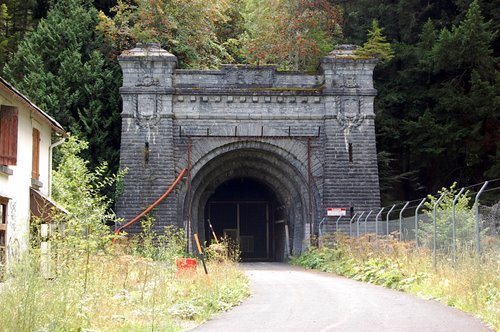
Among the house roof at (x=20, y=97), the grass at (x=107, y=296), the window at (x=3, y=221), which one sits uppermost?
the house roof at (x=20, y=97)

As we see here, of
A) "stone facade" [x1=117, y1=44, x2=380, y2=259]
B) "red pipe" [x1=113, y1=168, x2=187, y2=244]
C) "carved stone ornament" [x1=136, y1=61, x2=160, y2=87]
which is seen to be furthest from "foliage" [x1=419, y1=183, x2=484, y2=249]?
"carved stone ornament" [x1=136, y1=61, x2=160, y2=87]

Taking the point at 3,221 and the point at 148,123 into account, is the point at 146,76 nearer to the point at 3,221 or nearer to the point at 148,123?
the point at 148,123

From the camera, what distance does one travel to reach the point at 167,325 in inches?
412

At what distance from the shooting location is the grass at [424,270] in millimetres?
12202

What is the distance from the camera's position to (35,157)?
19.3 meters

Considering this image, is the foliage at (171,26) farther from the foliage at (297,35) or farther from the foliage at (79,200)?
the foliage at (79,200)

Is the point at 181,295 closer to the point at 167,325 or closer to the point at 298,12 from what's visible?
the point at 167,325

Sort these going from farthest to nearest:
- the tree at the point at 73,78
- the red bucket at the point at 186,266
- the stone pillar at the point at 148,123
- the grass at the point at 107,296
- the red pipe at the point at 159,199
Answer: the tree at the point at 73,78, the stone pillar at the point at 148,123, the red pipe at the point at 159,199, the red bucket at the point at 186,266, the grass at the point at 107,296

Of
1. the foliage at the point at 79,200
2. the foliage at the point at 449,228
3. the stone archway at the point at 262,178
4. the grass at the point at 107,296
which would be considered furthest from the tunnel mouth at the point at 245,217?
the grass at the point at 107,296

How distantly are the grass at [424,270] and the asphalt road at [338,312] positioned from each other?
0.96ft

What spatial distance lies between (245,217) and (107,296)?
96.1 ft

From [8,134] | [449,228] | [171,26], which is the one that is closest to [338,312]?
[449,228]

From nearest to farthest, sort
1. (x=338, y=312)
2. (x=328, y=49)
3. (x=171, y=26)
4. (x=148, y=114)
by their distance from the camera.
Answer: (x=338, y=312) → (x=148, y=114) → (x=171, y=26) → (x=328, y=49)

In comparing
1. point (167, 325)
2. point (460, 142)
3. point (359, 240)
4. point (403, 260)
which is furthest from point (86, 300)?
point (460, 142)
